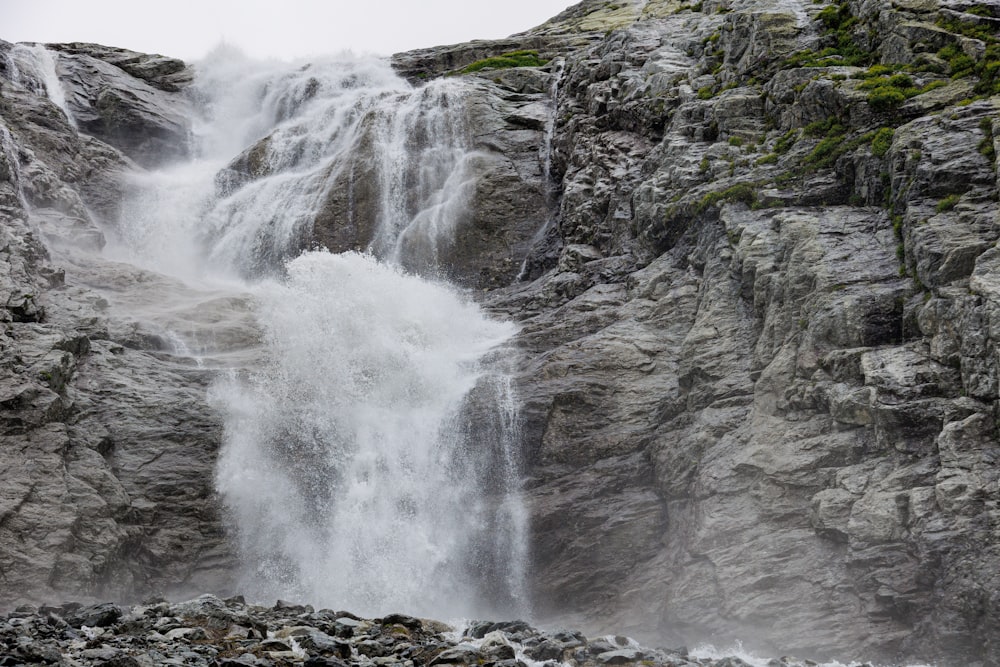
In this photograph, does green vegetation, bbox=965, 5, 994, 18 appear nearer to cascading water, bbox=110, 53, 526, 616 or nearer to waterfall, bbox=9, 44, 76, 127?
cascading water, bbox=110, 53, 526, 616

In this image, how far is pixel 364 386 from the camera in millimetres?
27844

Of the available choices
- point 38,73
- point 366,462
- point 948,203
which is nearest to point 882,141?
point 948,203

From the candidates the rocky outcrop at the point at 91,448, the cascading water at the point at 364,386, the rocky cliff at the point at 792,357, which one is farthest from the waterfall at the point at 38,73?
the rocky cliff at the point at 792,357

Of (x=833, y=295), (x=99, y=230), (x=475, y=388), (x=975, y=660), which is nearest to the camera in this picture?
(x=975, y=660)

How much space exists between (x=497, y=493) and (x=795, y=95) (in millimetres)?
16241

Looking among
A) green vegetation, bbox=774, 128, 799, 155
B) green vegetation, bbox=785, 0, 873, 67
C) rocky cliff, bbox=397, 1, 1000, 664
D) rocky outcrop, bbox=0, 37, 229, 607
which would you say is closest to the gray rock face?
rocky outcrop, bbox=0, 37, 229, 607

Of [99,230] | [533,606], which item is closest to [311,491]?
[533,606]

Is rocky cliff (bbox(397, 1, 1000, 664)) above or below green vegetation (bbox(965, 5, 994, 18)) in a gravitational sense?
below

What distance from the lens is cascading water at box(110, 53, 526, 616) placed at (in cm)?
2356

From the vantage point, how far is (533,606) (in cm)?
2225

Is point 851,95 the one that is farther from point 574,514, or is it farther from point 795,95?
point 574,514

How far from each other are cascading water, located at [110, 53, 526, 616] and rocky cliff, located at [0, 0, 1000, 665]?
1.27m

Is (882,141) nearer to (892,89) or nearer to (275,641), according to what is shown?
(892,89)

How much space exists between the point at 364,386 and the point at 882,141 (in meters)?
17.2
